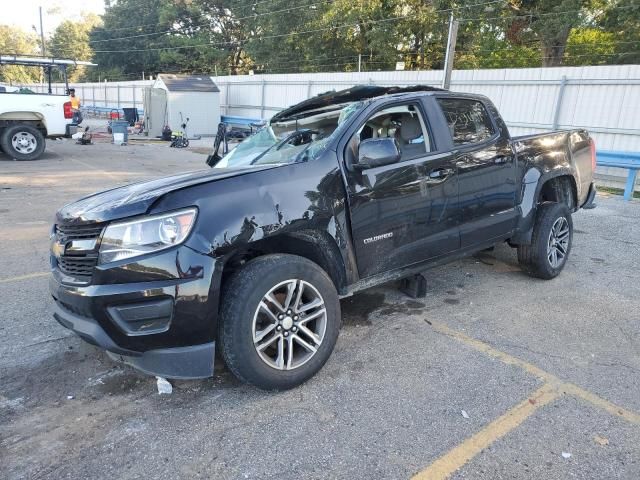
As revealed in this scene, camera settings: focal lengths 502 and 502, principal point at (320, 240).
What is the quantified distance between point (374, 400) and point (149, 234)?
159 cm

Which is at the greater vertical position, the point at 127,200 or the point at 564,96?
the point at 564,96

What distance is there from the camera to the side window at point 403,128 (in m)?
3.87

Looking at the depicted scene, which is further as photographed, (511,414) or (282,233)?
(282,233)

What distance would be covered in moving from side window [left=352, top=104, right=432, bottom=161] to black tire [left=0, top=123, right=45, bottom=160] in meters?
12.2

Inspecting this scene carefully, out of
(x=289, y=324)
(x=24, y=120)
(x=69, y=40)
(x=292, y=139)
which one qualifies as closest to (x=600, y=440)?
(x=289, y=324)

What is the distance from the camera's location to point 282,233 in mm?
2994

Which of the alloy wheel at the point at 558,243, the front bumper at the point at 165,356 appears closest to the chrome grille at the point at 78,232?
the front bumper at the point at 165,356

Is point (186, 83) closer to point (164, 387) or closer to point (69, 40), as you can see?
point (164, 387)

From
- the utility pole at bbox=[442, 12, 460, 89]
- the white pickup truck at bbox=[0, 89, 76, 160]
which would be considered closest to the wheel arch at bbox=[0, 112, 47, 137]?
the white pickup truck at bbox=[0, 89, 76, 160]

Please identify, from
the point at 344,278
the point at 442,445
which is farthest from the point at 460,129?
the point at 442,445

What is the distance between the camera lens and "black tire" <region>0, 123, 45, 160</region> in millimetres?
12859

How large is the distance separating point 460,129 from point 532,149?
3.25 feet

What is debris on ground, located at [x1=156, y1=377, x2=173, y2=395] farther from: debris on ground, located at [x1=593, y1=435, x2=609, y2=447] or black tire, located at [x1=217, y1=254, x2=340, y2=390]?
debris on ground, located at [x1=593, y1=435, x2=609, y2=447]

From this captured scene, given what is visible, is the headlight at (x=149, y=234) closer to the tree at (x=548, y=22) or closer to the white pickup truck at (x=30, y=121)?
the white pickup truck at (x=30, y=121)
